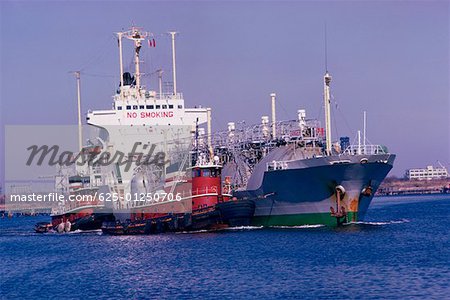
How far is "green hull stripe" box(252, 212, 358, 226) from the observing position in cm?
5091

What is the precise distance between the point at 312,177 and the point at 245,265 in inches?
577

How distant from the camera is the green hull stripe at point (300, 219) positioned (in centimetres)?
5091

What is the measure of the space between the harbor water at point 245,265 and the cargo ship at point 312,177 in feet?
4.13

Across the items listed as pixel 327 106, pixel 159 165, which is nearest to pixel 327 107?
pixel 327 106

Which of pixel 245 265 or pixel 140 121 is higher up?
pixel 140 121

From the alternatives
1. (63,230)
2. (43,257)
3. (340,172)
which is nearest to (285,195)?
(340,172)

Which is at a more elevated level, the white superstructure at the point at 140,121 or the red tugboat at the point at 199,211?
the white superstructure at the point at 140,121

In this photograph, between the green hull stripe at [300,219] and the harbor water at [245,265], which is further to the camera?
the green hull stripe at [300,219]

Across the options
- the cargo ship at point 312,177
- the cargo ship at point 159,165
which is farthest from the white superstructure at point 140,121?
the cargo ship at point 312,177

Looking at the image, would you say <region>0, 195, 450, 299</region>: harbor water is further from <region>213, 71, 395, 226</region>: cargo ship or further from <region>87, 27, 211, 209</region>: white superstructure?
<region>87, 27, 211, 209</region>: white superstructure

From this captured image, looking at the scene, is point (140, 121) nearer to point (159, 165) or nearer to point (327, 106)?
point (159, 165)

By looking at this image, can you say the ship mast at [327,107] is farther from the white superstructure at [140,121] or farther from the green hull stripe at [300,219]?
the white superstructure at [140,121]

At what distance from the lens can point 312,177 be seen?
50000 millimetres

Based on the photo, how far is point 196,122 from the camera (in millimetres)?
63250
